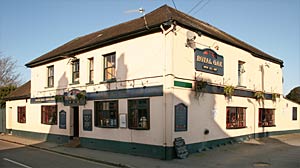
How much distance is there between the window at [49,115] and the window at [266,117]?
13.9 meters

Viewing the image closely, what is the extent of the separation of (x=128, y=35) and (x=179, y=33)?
2.62 m

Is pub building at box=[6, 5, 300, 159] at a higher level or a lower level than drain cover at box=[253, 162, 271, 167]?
higher

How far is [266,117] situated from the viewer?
21516 mm

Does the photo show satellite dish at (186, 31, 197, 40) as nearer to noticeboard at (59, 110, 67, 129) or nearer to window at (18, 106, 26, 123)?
noticeboard at (59, 110, 67, 129)

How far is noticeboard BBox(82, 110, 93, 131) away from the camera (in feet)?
56.0

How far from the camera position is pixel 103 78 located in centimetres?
Result: 1655

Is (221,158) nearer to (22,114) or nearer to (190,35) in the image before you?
(190,35)

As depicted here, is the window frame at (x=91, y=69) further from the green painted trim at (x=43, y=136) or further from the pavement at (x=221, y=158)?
the green painted trim at (x=43, y=136)

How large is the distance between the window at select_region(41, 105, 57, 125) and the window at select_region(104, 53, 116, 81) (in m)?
5.91

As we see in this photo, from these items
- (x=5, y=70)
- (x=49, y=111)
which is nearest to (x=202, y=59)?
(x=49, y=111)

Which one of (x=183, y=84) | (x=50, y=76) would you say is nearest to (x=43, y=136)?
Result: (x=50, y=76)

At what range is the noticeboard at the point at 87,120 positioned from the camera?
17.1 metres

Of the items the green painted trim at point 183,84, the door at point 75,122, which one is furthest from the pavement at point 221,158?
the green painted trim at point 183,84

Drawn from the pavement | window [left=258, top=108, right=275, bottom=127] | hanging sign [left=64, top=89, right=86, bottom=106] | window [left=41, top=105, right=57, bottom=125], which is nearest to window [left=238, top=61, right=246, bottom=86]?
window [left=258, top=108, right=275, bottom=127]
